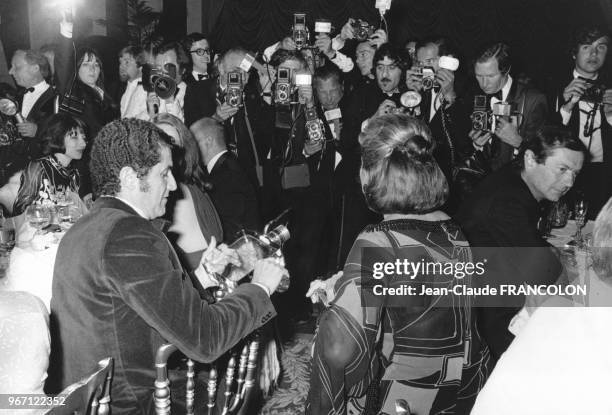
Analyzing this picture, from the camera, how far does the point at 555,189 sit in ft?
7.37

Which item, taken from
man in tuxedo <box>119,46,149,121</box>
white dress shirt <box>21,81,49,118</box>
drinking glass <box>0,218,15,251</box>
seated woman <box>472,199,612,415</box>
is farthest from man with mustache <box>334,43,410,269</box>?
seated woman <box>472,199,612,415</box>

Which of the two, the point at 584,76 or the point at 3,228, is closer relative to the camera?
the point at 3,228

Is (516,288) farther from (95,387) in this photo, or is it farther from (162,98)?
(162,98)

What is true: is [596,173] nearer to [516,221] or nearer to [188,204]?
[516,221]

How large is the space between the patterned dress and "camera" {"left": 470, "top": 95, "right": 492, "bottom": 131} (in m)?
2.17

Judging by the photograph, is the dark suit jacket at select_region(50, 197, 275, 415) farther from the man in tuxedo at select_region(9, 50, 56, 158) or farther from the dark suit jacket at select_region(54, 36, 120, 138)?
the man in tuxedo at select_region(9, 50, 56, 158)

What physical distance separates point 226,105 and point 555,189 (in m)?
2.42

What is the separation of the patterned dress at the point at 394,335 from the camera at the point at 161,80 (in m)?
2.72

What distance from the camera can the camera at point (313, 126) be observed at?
390 cm

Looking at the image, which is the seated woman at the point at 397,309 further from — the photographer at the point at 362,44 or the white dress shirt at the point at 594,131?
the photographer at the point at 362,44

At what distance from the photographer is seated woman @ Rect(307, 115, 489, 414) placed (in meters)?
1.49

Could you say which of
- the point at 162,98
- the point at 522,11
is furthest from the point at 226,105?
the point at 522,11

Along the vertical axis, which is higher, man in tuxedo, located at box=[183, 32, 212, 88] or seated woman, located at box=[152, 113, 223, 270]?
man in tuxedo, located at box=[183, 32, 212, 88]

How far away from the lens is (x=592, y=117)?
3693 millimetres
